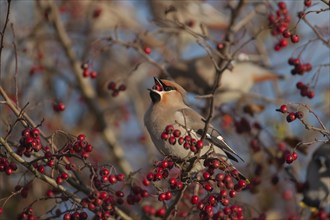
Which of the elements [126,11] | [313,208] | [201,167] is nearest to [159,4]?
[126,11]

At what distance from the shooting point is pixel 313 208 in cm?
407

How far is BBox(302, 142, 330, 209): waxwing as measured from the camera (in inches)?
159

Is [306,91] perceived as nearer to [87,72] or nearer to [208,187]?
[208,187]

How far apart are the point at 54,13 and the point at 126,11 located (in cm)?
323

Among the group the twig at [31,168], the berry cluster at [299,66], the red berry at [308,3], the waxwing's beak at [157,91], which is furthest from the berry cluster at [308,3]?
the twig at [31,168]

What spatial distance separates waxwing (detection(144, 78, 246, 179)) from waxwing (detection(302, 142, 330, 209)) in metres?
0.55

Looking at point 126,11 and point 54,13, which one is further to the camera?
point 126,11

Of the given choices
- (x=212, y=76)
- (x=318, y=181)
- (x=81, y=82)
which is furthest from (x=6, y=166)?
(x=212, y=76)

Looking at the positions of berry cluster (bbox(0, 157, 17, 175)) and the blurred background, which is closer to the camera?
berry cluster (bbox(0, 157, 17, 175))

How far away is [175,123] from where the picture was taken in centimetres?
358

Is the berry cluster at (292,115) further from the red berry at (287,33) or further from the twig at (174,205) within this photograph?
the red berry at (287,33)

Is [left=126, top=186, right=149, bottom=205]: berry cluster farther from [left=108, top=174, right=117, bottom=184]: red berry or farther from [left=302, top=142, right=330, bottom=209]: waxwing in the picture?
[left=302, top=142, right=330, bottom=209]: waxwing

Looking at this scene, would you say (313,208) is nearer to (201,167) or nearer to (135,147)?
(201,167)

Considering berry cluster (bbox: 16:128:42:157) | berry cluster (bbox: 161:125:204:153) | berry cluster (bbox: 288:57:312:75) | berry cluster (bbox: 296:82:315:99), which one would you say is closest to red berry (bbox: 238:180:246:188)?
berry cluster (bbox: 161:125:204:153)
